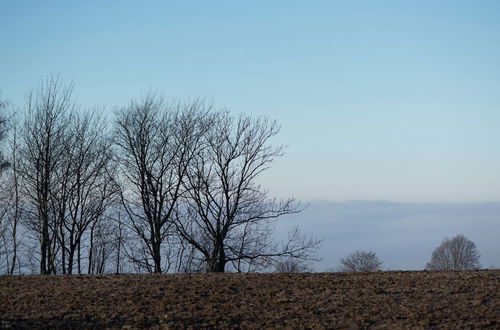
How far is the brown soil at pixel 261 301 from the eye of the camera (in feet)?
34.2

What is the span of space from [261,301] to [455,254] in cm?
4483

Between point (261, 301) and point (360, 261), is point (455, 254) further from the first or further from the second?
point (261, 301)

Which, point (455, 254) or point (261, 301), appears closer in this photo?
point (261, 301)

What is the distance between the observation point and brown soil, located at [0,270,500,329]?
10430 millimetres

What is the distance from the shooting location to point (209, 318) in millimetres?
10781

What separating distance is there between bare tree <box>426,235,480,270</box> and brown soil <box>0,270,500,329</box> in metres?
38.5

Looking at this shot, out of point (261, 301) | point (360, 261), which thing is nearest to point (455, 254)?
point (360, 261)

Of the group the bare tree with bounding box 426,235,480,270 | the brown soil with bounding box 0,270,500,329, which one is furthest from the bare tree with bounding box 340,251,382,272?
the brown soil with bounding box 0,270,500,329

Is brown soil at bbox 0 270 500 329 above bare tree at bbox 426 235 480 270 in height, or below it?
below

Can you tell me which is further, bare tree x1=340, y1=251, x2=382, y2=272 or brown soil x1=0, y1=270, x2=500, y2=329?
bare tree x1=340, y1=251, x2=382, y2=272

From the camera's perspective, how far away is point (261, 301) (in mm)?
11984

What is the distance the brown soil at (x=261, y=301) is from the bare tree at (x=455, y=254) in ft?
126

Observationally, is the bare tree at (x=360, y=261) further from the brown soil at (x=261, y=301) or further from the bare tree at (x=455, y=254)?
the brown soil at (x=261, y=301)

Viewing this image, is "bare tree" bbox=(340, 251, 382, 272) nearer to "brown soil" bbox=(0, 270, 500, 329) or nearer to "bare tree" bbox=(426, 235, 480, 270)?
"bare tree" bbox=(426, 235, 480, 270)
